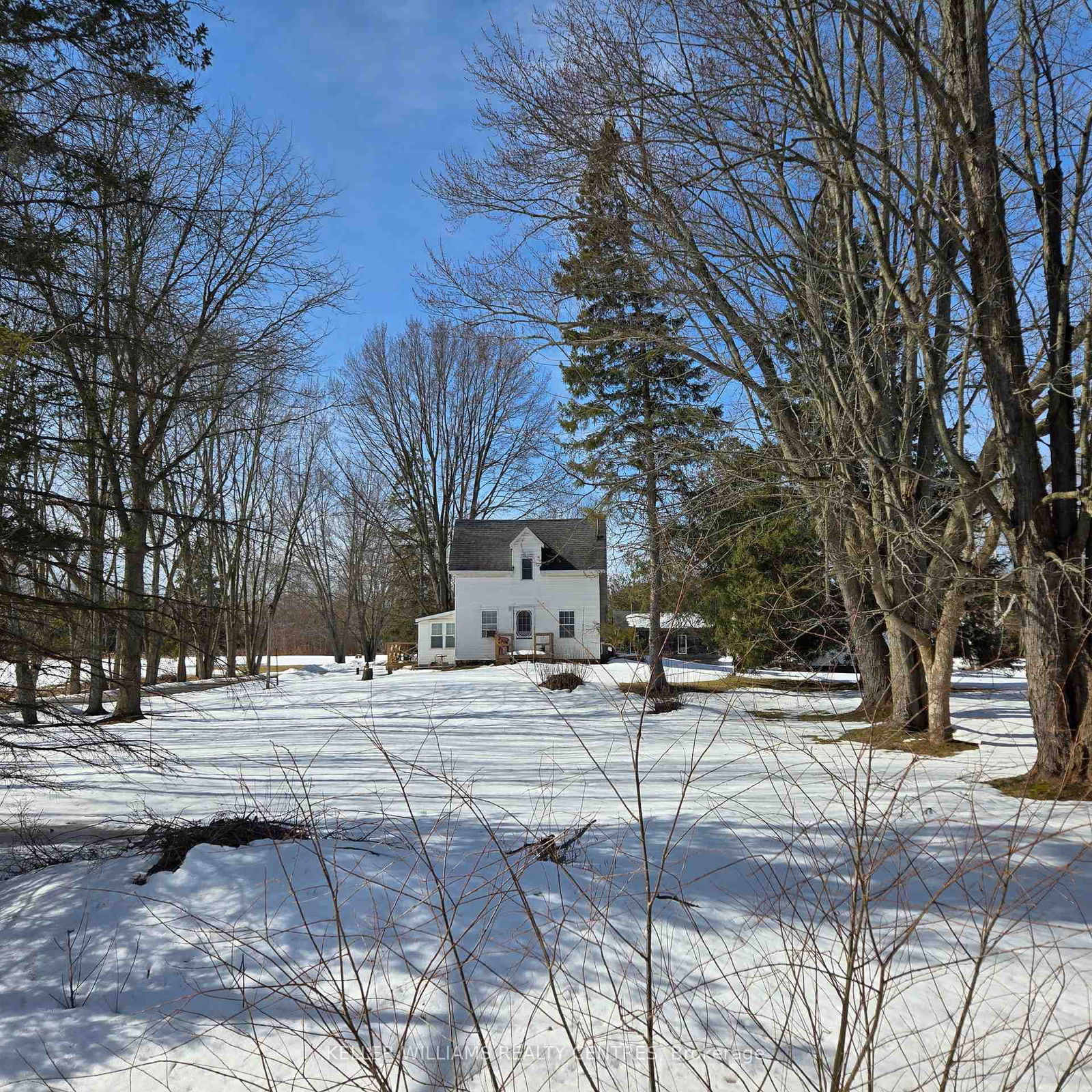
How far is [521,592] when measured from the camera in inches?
1165

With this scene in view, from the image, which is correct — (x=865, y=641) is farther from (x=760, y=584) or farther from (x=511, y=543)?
(x=511, y=543)

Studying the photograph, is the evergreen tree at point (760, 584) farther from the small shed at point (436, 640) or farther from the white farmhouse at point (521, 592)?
the small shed at point (436, 640)

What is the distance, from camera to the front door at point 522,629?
29125mm

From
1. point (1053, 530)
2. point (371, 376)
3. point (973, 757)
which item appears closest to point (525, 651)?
point (371, 376)

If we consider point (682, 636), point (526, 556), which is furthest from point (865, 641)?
point (526, 556)

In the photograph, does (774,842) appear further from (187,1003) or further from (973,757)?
(973,757)

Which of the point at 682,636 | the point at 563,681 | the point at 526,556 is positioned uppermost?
the point at 526,556

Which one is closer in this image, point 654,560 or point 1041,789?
point 1041,789

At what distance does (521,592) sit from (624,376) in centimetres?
1232

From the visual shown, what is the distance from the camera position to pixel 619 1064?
3484 millimetres

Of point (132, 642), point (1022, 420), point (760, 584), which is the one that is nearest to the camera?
point (1022, 420)

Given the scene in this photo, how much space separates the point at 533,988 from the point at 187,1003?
1.69 metres

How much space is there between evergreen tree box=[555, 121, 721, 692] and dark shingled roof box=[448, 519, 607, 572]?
8.85 m

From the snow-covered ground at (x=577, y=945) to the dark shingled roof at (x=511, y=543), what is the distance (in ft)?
71.6
